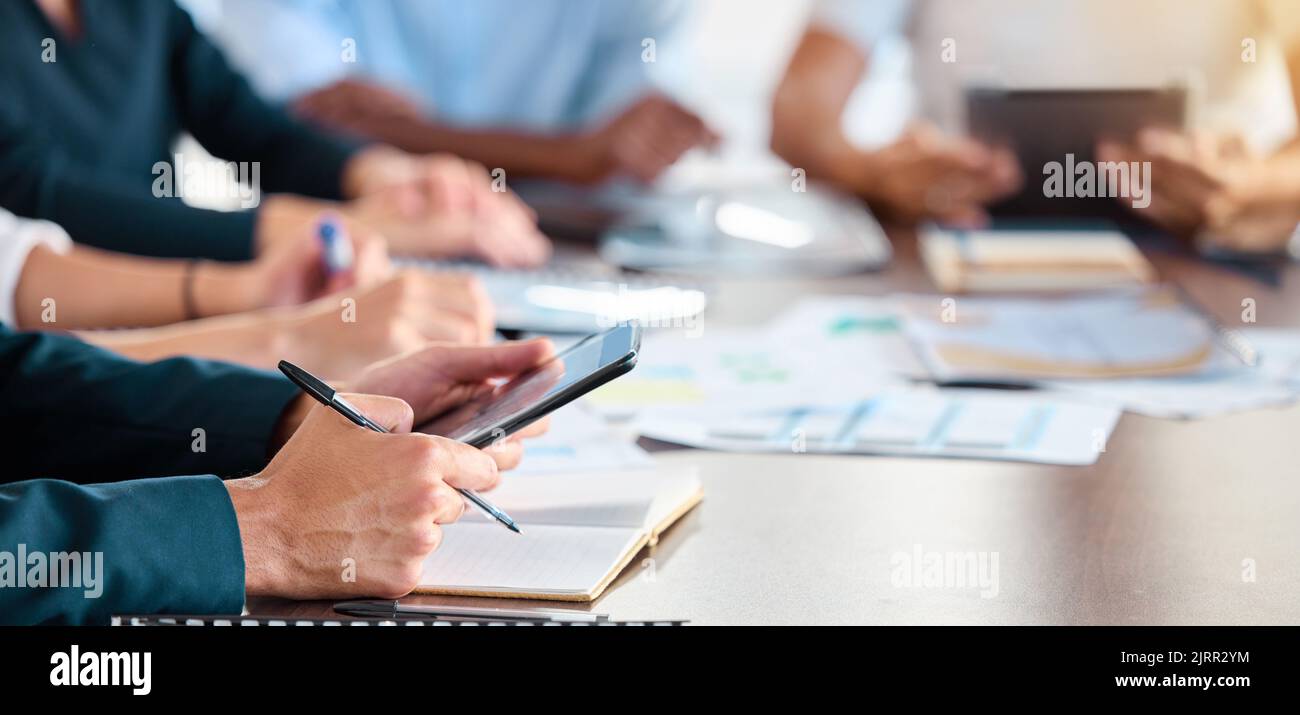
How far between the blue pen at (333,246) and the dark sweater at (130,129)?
0.25 meters

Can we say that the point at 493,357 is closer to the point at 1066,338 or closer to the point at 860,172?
the point at 1066,338

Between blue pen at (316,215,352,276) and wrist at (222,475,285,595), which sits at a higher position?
blue pen at (316,215,352,276)

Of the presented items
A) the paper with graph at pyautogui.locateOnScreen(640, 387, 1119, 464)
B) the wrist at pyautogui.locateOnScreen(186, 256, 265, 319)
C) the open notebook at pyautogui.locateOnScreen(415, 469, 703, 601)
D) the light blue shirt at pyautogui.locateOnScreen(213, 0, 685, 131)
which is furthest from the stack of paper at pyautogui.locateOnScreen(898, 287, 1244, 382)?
the light blue shirt at pyautogui.locateOnScreen(213, 0, 685, 131)

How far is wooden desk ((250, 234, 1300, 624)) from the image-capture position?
766 mm

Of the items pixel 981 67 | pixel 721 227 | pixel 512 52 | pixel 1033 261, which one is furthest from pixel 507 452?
pixel 512 52

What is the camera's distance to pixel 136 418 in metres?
0.98

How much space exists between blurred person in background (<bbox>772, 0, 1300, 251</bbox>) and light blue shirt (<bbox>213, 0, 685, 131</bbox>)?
38 cm

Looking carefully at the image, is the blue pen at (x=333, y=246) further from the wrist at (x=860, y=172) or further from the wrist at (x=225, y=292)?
the wrist at (x=860, y=172)

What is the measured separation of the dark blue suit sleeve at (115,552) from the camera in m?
0.71

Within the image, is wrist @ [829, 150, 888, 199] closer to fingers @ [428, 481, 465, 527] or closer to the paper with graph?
the paper with graph

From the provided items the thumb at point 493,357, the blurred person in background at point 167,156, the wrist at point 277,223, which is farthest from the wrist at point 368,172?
the thumb at point 493,357

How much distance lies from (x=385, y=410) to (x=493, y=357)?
13 centimetres

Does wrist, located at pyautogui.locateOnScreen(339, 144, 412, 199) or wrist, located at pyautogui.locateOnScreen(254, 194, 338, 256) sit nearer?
wrist, located at pyautogui.locateOnScreen(254, 194, 338, 256)

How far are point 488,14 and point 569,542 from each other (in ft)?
7.43
